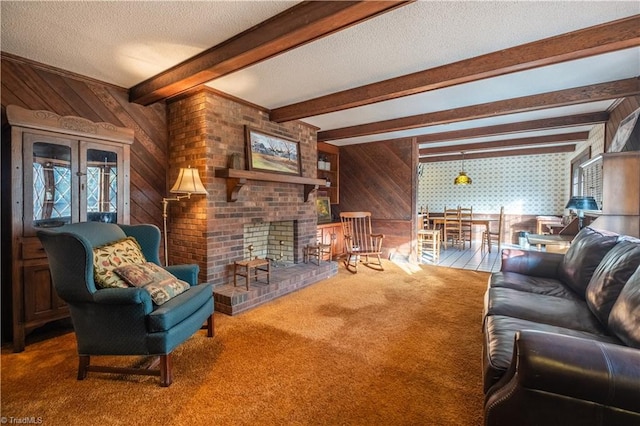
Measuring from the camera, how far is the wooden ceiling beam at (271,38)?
172 cm

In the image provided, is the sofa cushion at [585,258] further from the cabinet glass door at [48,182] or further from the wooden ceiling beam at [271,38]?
the cabinet glass door at [48,182]

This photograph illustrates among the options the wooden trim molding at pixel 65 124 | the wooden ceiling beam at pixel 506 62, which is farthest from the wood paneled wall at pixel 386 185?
the wooden trim molding at pixel 65 124

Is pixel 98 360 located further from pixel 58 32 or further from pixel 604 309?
pixel 604 309

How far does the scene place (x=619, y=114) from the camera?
3666 mm

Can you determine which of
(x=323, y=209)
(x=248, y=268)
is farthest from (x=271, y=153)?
(x=323, y=209)

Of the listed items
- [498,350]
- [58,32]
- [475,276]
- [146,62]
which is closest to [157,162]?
[146,62]

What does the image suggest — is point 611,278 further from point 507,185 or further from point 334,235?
point 507,185

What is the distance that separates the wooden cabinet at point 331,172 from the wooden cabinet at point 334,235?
792 mm

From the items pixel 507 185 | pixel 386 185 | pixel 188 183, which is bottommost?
pixel 188 183

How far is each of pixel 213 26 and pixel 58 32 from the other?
1118mm

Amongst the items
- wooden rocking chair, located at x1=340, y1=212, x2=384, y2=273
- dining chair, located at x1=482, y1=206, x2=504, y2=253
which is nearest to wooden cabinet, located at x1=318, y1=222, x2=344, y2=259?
wooden rocking chair, located at x1=340, y1=212, x2=384, y2=273

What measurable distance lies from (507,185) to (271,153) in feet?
21.9

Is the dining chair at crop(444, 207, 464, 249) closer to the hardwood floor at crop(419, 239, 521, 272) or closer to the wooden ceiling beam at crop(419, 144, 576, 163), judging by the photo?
the hardwood floor at crop(419, 239, 521, 272)

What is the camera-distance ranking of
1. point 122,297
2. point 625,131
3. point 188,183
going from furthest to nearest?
1. point 625,131
2. point 188,183
3. point 122,297
